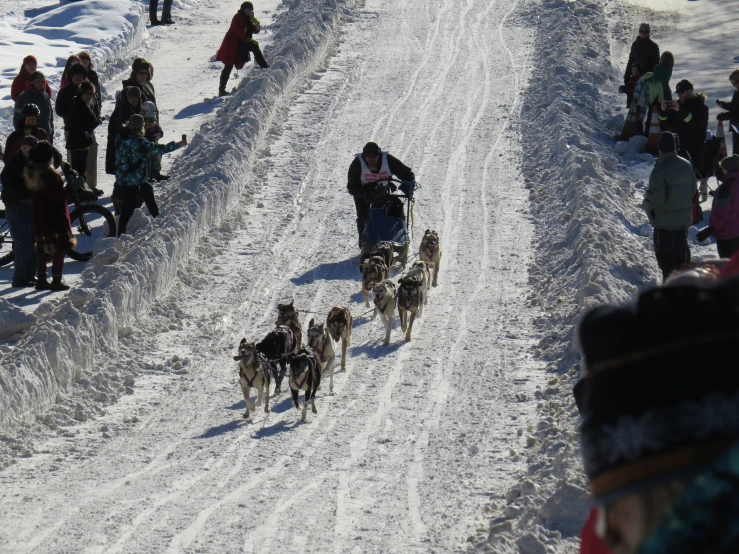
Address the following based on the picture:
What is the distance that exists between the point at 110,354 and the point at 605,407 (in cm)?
837

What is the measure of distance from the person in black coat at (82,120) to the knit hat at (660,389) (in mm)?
12860

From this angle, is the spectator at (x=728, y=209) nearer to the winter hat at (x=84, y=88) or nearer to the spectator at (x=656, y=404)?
the winter hat at (x=84, y=88)

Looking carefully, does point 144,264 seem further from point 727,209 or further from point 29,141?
point 727,209

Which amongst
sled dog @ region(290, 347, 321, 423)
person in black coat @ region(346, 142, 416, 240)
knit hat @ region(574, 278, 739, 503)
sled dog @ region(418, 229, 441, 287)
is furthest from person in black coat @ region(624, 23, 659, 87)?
knit hat @ region(574, 278, 739, 503)

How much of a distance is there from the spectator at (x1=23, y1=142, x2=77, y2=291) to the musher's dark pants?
6050 mm

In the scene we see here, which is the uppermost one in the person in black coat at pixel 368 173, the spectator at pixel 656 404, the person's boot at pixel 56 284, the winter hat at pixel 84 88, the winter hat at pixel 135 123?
the spectator at pixel 656 404

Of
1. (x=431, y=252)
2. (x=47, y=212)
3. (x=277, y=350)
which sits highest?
(x=47, y=212)

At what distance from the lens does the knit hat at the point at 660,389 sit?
4.83 feet

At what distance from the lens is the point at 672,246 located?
382 inches

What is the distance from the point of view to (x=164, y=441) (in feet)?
25.5

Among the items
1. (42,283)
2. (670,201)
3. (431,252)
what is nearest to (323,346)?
(431,252)

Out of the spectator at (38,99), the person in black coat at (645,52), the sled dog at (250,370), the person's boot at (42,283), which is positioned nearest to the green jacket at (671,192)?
the sled dog at (250,370)

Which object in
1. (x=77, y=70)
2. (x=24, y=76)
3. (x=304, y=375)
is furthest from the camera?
(x=24, y=76)

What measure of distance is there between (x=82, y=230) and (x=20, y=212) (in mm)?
1817
